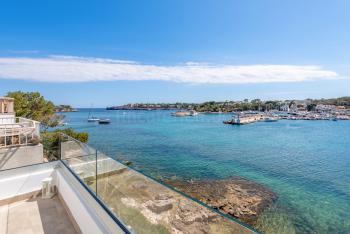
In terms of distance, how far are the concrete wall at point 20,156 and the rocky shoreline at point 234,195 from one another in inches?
234

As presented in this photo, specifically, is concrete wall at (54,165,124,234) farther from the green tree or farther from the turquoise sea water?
the green tree

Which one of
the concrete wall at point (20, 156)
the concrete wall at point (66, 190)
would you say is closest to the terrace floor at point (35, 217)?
the concrete wall at point (66, 190)

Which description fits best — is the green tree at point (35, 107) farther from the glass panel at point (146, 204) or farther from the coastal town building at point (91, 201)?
the glass panel at point (146, 204)

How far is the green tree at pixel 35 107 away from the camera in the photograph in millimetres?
13594

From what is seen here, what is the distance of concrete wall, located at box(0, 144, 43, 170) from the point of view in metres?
5.71

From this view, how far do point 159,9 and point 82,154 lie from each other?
11.6 meters

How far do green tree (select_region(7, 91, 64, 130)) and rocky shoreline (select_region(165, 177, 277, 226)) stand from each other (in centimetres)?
1128

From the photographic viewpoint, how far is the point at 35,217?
3221 millimetres

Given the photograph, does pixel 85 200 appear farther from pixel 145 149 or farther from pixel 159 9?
pixel 145 149

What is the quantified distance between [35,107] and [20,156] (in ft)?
36.1

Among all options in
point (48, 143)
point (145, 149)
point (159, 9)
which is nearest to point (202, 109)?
point (145, 149)

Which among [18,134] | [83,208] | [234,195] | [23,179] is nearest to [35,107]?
[18,134]

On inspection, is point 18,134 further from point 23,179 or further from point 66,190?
point 66,190

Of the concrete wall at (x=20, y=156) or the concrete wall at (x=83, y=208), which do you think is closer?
the concrete wall at (x=83, y=208)
